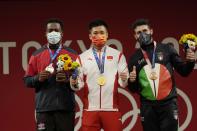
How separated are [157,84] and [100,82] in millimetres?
472

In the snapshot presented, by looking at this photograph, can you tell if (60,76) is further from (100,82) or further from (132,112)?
(132,112)

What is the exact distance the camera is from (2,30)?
247 inches

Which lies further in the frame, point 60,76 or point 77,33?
point 77,33

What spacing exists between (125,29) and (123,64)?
168cm

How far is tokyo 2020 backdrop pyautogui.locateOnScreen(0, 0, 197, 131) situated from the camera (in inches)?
244

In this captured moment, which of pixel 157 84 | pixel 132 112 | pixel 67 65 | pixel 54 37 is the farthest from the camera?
pixel 132 112

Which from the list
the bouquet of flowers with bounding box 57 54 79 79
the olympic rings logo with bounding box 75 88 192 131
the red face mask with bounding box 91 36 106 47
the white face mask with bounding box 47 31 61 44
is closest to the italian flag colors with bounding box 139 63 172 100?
the red face mask with bounding box 91 36 106 47

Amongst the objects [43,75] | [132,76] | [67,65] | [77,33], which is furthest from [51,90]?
[77,33]

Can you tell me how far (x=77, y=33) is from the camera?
6234 mm

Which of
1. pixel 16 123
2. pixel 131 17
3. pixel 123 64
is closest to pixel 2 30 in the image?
pixel 16 123

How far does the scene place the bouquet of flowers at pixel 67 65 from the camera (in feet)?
14.3

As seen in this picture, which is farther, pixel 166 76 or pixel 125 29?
pixel 125 29

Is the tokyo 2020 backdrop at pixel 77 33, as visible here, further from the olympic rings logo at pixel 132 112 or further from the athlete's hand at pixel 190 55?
the athlete's hand at pixel 190 55

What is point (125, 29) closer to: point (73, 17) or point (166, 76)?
point (73, 17)
